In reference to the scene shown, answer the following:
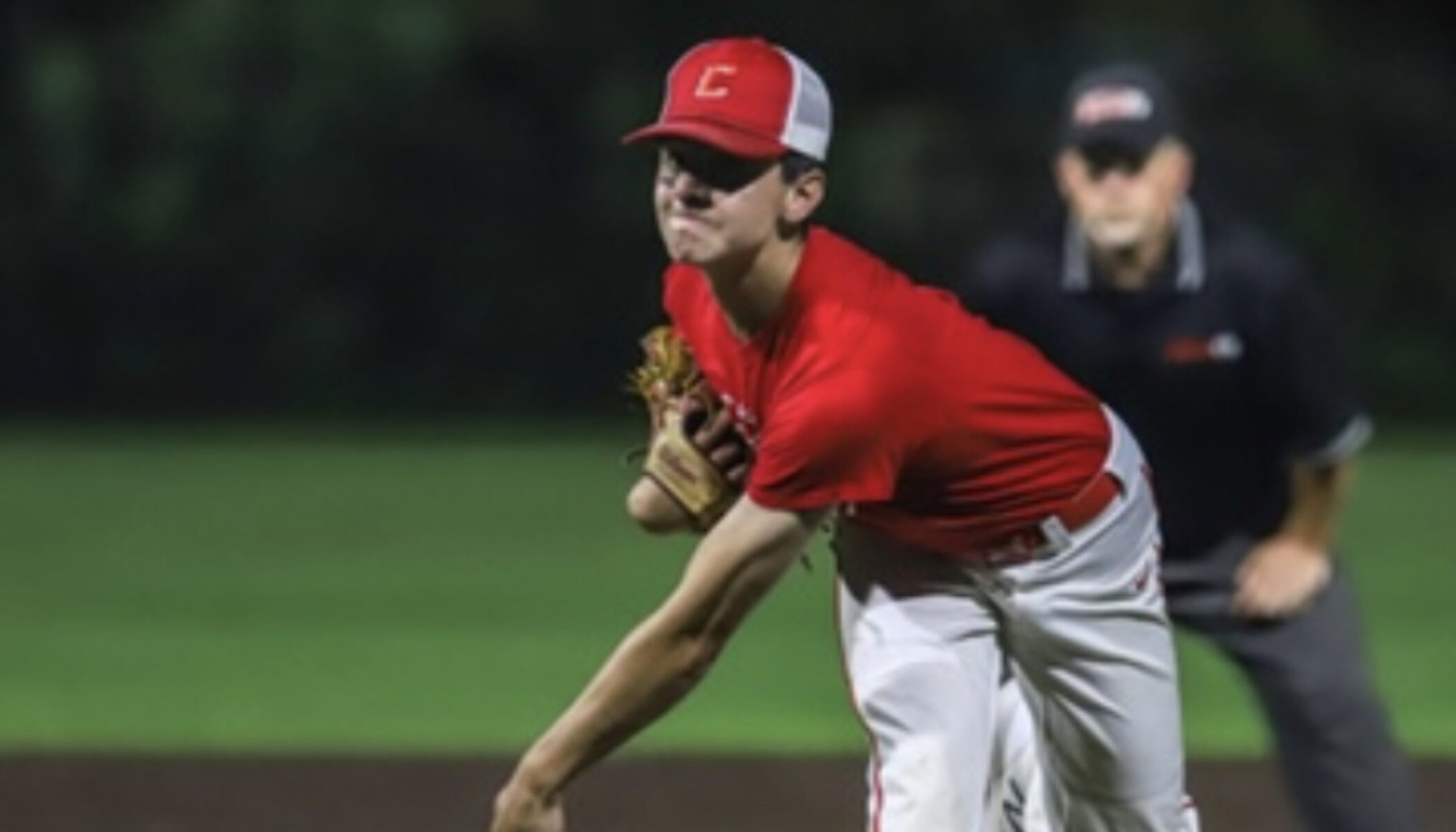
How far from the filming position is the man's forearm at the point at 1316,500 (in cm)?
782

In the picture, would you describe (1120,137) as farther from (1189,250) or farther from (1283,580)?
(1283,580)

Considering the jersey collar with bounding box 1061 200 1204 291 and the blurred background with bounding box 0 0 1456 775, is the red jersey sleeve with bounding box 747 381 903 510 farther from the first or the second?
the blurred background with bounding box 0 0 1456 775

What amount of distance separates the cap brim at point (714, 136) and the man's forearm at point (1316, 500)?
2.23 meters

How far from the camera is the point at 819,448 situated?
19.7 ft

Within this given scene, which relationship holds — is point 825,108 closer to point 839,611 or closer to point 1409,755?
point 839,611

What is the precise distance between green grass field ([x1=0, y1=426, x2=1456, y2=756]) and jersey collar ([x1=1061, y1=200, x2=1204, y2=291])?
3641 mm

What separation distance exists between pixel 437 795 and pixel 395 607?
5148 millimetres

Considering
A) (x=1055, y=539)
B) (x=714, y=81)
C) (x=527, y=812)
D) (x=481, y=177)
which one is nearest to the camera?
(x=527, y=812)

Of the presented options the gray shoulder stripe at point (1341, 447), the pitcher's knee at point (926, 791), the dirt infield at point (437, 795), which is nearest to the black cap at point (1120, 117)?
the gray shoulder stripe at point (1341, 447)

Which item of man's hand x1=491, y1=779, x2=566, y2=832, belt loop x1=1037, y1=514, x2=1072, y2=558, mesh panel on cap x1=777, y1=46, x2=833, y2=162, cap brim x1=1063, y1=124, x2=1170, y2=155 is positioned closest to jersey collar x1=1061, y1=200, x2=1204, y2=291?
cap brim x1=1063, y1=124, x2=1170, y2=155

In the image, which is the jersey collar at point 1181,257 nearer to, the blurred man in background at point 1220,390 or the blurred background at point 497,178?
the blurred man in background at point 1220,390

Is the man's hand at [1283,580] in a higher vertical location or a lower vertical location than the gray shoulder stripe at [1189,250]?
lower

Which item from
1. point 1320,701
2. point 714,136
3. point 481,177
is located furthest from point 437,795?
point 481,177

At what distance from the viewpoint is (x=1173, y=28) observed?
29.2m
